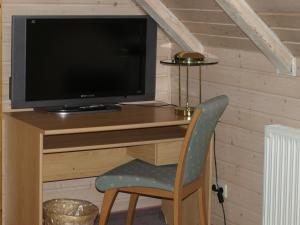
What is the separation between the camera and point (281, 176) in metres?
3.46

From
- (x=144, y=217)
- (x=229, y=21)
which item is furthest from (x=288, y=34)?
(x=144, y=217)

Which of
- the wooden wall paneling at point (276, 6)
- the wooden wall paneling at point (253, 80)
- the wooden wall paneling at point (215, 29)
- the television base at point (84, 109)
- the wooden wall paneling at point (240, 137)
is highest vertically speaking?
the wooden wall paneling at point (276, 6)

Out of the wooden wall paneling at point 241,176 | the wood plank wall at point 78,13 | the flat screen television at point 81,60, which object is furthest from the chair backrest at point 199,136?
the wood plank wall at point 78,13

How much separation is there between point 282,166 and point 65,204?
1.21 metres

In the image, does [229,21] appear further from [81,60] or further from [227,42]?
[81,60]

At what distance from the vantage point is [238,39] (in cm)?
378

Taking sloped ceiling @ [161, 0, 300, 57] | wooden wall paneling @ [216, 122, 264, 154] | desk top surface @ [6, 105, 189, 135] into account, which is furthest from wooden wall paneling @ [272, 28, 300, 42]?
desk top surface @ [6, 105, 189, 135]

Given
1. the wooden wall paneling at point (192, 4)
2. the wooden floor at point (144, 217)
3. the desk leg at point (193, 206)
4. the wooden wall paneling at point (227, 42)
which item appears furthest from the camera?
the wooden floor at point (144, 217)

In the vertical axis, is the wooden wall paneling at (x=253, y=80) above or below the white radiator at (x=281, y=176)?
above

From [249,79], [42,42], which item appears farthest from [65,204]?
[249,79]

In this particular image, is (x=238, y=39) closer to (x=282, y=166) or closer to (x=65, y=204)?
(x=282, y=166)

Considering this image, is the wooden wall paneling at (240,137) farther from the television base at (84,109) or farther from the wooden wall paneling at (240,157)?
the television base at (84,109)

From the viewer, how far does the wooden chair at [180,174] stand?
339 centimetres

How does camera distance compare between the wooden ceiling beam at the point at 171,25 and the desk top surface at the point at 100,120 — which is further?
the wooden ceiling beam at the point at 171,25
